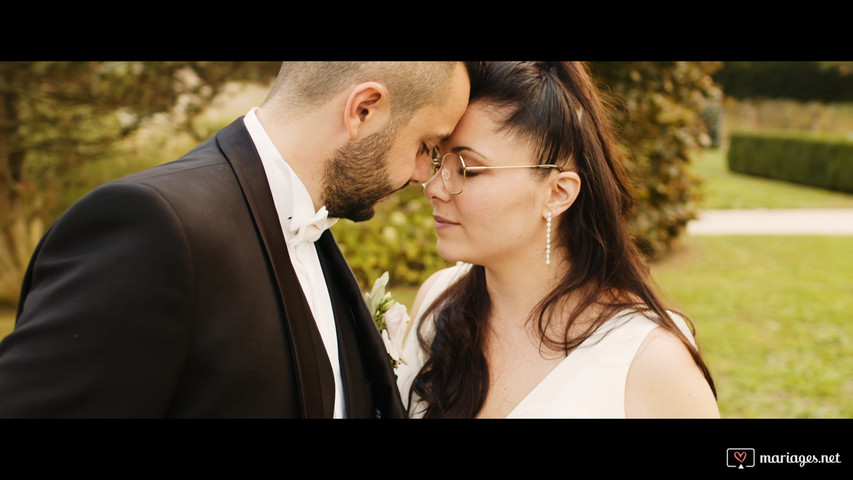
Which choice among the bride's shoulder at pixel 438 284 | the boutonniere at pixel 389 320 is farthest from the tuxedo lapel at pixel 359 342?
the bride's shoulder at pixel 438 284

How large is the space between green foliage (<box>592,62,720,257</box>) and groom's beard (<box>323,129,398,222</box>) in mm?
5928

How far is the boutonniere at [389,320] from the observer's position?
8.71ft

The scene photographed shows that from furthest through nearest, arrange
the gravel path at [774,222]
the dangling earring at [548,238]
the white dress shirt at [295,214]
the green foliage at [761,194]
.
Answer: the green foliage at [761,194] < the gravel path at [774,222] < the dangling earring at [548,238] < the white dress shirt at [295,214]

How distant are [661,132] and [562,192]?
6975mm

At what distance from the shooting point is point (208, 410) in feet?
5.58

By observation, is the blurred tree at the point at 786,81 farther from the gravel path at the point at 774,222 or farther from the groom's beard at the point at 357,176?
the groom's beard at the point at 357,176

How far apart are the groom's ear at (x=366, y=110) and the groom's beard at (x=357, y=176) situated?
0.10 ft

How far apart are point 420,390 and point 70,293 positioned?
1641mm

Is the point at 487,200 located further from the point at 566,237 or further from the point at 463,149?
the point at 566,237

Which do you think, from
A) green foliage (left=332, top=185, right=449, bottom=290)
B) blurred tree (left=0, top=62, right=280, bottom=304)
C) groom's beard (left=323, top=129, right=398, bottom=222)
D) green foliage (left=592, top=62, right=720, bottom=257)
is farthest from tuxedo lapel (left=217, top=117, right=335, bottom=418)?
green foliage (left=592, top=62, right=720, bottom=257)

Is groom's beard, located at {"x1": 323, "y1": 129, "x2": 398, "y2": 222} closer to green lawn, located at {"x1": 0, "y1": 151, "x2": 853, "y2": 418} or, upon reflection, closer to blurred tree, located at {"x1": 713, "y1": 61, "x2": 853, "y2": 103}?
green lawn, located at {"x1": 0, "y1": 151, "x2": 853, "y2": 418}

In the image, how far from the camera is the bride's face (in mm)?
2590
